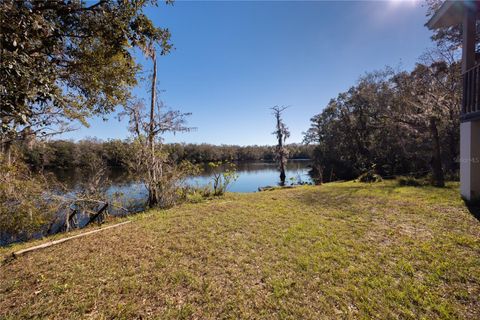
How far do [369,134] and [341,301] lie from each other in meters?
20.2

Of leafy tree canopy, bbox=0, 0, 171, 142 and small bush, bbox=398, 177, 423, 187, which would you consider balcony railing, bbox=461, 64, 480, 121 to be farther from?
leafy tree canopy, bbox=0, 0, 171, 142

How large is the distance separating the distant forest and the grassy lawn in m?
4.22

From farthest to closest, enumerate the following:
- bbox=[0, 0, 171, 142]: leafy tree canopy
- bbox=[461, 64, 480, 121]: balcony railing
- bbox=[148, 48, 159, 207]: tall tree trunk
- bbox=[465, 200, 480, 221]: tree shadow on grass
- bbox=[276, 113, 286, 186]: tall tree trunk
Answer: bbox=[276, 113, 286, 186]: tall tree trunk, bbox=[148, 48, 159, 207]: tall tree trunk, bbox=[461, 64, 480, 121]: balcony railing, bbox=[465, 200, 480, 221]: tree shadow on grass, bbox=[0, 0, 171, 142]: leafy tree canopy

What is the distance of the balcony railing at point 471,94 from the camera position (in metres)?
4.18

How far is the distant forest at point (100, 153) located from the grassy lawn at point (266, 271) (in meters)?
4.22

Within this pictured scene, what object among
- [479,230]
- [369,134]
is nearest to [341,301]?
[479,230]

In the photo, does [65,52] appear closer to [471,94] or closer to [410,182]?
[471,94]

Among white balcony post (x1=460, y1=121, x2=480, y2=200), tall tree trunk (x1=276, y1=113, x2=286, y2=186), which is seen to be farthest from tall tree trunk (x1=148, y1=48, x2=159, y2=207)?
tall tree trunk (x1=276, y1=113, x2=286, y2=186)

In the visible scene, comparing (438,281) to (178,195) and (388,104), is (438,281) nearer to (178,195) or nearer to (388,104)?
(178,195)

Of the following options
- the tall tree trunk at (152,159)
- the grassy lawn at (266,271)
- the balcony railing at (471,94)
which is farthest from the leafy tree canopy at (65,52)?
the balcony railing at (471,94)

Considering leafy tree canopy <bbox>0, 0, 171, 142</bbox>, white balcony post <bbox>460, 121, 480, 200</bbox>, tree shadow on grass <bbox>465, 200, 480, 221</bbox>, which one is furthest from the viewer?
white balcony post <bbox>460, 121, 480, 200</bbox>

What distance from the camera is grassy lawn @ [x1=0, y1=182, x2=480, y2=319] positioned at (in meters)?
2.04

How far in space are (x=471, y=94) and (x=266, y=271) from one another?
5.90 metres

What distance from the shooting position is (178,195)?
7.65 m
